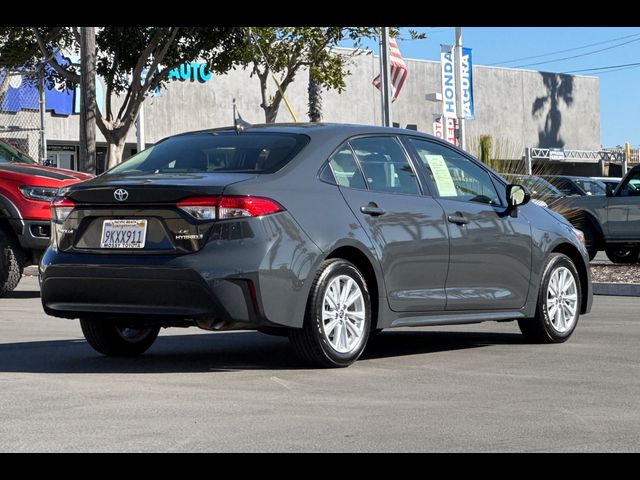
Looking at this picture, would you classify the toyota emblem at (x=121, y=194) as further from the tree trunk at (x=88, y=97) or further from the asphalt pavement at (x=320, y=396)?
the tree trunk at (x=88, y=97)

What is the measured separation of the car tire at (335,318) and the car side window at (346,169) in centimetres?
58

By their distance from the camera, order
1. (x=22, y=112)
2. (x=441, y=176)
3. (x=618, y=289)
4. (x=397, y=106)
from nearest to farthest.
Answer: (x=441, y=176), (x=618, y=289), (x=22, y=112), (x=397, y=106)

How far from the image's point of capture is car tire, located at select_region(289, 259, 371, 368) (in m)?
8.05

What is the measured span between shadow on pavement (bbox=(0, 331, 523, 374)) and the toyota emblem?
107 centimetres

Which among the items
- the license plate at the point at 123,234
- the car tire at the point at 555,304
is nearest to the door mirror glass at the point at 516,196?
the car tire at the point at 555,304

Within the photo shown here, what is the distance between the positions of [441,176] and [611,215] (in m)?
13.1

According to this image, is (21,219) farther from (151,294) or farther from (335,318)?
(335,318)

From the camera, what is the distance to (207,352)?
30.9ft

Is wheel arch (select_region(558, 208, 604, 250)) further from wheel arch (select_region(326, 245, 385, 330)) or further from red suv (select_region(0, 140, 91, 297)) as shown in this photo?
wheel arch (select_region(326, 245, 385, 330))

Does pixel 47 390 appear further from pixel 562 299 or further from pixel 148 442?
pixel 562 299

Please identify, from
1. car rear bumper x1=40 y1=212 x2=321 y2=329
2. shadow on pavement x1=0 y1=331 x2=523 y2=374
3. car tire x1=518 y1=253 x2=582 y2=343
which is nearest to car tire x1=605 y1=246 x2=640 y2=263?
shadow on pavement x1=0 y1=331 x2=523 y2=374

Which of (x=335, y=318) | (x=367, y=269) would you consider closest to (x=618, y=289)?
(x=367, y=269)
